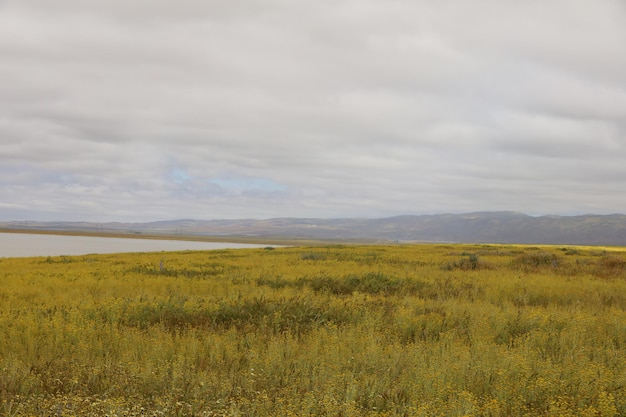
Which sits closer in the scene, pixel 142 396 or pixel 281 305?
pixel 142 396

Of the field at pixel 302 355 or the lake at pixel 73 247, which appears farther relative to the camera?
the lake at pixel 73 247

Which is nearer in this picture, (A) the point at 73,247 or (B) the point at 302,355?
(B) the point at 302,355

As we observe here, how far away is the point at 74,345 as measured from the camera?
7.60m

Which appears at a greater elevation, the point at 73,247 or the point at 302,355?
the point at 302,355

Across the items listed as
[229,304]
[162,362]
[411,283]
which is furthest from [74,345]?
[411,283]

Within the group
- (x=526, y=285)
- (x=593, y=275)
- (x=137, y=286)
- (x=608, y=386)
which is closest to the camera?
(x=608, y=386)

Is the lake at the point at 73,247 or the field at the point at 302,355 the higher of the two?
the field at the point at 302,355

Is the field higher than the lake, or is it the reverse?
the field

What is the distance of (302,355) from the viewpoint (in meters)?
6.96

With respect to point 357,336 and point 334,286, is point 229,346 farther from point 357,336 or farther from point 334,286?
point 334,286

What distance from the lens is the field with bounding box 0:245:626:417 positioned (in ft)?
16.2

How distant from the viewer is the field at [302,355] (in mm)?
4938

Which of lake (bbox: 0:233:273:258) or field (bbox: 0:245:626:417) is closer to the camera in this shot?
field (bbox: 0:245:626:417)

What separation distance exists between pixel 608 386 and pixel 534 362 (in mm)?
1018
